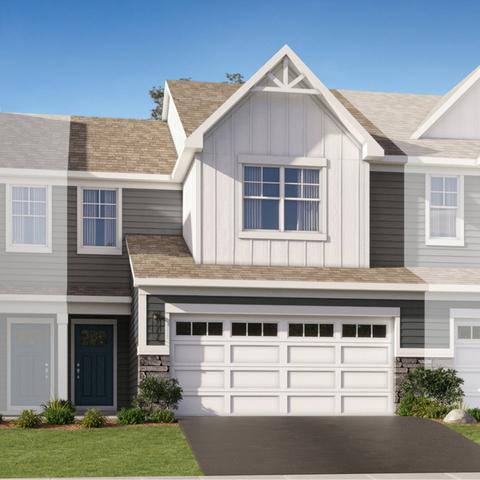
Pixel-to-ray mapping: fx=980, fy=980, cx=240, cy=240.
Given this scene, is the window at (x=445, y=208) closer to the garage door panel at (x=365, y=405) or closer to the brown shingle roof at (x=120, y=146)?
the garage door panel at (x=365, y=405)

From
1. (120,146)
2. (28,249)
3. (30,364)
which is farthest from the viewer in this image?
(120,146)

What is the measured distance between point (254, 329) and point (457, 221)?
6.68 metres

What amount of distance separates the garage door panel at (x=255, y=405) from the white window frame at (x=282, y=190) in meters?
3.91

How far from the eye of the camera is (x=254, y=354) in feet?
75.3

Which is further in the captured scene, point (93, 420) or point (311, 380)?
point (311, 380)

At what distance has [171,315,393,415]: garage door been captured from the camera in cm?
2258

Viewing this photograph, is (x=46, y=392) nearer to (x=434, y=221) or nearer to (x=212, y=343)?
(x=212, y=343)

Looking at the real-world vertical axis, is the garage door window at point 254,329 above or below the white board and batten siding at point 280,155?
below

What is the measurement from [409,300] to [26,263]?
32.4ft

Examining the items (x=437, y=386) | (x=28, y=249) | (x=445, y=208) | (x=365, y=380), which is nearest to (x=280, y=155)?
(x=445, y=208)

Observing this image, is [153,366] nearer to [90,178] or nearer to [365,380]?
[365,380]

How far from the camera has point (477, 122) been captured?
2744cm

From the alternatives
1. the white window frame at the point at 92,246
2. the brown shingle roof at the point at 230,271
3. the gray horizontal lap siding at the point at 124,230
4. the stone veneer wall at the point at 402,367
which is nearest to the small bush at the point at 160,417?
the brown shingle roof at the point at 230,271

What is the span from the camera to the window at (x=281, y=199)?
79.3 feet
